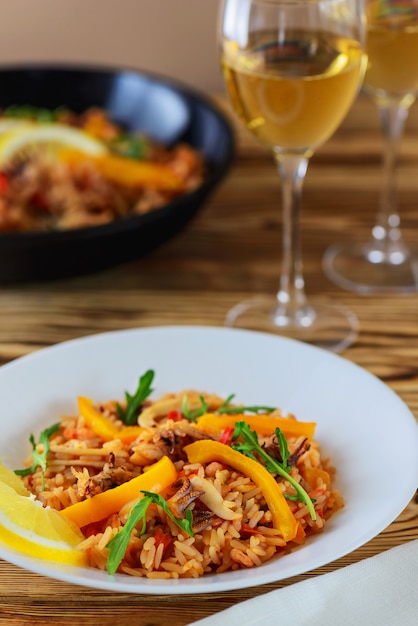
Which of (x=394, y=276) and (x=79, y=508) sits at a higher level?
(x=394, y=276)

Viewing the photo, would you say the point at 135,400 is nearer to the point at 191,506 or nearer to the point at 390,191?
the point at 191,506

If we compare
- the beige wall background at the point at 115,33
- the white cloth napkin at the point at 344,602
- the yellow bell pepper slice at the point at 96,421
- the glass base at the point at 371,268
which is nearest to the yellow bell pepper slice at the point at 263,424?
the yellow bell pepper slice at the point at 96,421

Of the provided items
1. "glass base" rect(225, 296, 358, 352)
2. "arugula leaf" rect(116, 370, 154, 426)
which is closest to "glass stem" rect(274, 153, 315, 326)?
"glass base" rect(225, 296, 358, 352)

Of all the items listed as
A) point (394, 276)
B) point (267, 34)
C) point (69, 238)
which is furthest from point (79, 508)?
point (394, 276)

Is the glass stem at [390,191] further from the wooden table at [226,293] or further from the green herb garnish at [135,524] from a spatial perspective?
the green herb garnish at [135,524]

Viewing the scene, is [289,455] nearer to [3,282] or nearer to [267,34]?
[267,34]

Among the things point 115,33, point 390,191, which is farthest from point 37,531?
point 115,33
